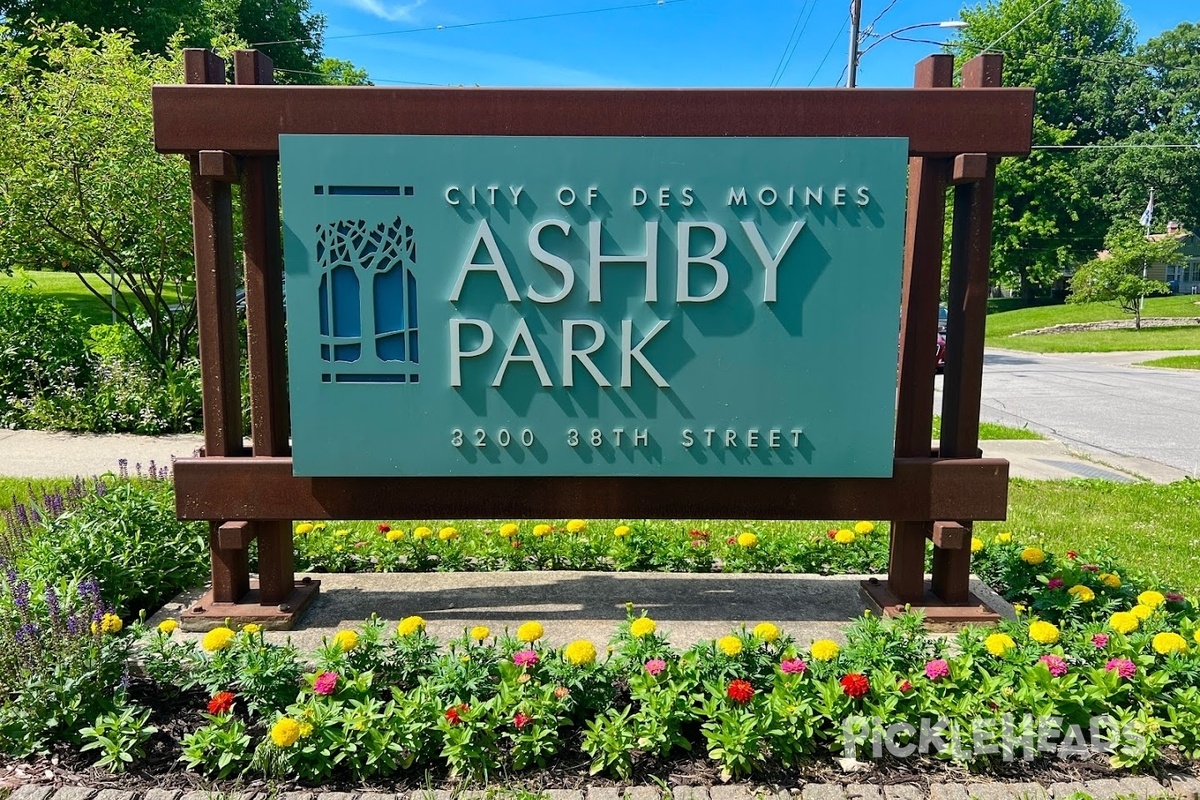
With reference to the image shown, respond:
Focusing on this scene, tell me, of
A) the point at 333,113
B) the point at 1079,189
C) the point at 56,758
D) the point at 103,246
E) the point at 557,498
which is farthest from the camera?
the point at 1079,189

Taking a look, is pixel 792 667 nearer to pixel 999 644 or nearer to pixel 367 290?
pixel 999 644

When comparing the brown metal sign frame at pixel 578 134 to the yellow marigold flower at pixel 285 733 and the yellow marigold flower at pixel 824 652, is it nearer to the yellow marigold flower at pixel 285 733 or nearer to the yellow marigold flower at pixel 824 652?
the yellow marigold flower at pixel 824 652

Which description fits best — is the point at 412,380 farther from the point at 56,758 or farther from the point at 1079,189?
the point at 1079,189

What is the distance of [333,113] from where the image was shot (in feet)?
10.2

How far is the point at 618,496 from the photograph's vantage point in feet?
11.0

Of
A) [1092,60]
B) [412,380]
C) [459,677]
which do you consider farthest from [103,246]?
[1092,60]

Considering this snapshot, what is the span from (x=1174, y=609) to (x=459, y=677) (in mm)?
2868

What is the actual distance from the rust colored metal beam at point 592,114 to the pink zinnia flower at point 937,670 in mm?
1967

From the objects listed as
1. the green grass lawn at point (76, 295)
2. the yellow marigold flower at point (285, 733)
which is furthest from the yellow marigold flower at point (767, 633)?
the green grass lawn at point (76, 295)

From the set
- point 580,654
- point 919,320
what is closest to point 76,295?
point 580,654

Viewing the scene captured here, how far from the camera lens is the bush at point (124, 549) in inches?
133

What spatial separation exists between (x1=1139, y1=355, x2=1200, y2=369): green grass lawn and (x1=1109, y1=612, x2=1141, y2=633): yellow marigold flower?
20.8m

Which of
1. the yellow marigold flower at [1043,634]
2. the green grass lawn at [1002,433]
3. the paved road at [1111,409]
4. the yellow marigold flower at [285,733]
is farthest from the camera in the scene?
the green grass lawn at [1002,433]

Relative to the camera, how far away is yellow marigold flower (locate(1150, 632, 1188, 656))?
2576mm
